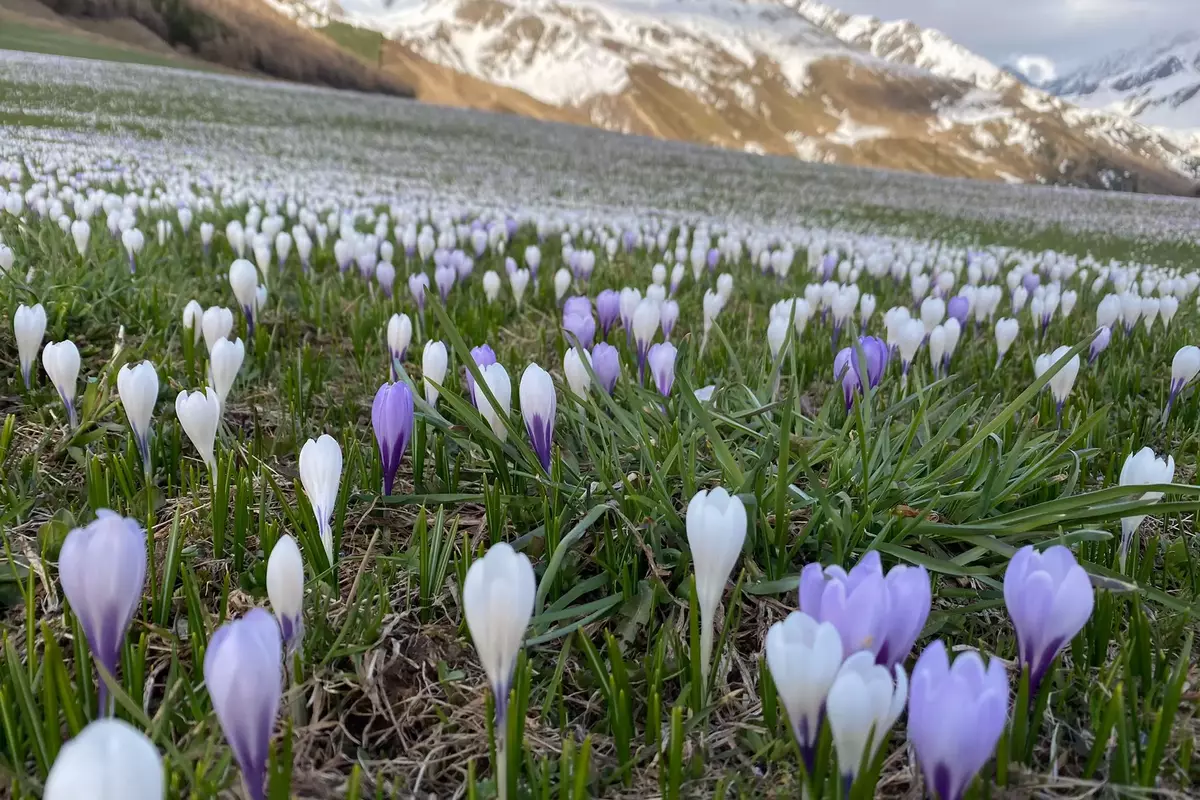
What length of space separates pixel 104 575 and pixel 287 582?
0.84 ft

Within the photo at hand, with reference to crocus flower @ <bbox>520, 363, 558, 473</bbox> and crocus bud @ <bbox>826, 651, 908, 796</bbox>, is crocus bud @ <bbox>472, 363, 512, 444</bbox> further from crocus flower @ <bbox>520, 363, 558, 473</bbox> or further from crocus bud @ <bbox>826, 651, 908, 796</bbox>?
crocus bud @ <bbox>826, 651, 908, 796</bbox>

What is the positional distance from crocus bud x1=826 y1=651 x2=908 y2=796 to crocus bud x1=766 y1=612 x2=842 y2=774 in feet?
0.09

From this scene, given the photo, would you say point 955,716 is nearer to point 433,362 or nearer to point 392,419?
point 392,419

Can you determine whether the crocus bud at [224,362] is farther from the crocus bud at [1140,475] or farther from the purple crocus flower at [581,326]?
the crocus bud at [1140,475]

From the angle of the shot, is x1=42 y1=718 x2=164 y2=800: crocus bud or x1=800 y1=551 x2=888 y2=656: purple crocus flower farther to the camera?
x1=800 y1=551 x2=888 y2=656: purple crocus flower

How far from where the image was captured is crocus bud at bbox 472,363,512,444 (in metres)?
1.98

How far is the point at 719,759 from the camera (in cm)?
137

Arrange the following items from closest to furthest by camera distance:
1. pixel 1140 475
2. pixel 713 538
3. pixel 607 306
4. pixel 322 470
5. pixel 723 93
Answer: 1. pixel 713 538
2. pixel 322 470
3. pixel 1140 475
4. pixel 607 306
5. pixel 723 93

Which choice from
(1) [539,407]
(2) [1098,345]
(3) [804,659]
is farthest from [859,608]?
(2) [1098,345]

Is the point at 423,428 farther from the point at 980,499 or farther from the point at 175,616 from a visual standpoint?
the point at 980,499

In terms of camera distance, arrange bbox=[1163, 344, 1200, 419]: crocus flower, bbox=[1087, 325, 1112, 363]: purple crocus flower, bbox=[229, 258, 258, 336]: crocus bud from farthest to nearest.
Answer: bbox=[1087, 325, 1112, 363]: purple crocus flower → bbox=[229, 258, 258, 336]: crocus bud → bbox=[1163, 344, 1200, 419]: crocus flower

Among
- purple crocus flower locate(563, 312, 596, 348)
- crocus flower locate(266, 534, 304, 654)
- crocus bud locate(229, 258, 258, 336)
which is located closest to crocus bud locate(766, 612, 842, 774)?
crocus flower locate(266, 534, 304, 654)

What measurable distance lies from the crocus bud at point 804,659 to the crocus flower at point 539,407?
3.22 feet

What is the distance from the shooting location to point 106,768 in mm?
614
